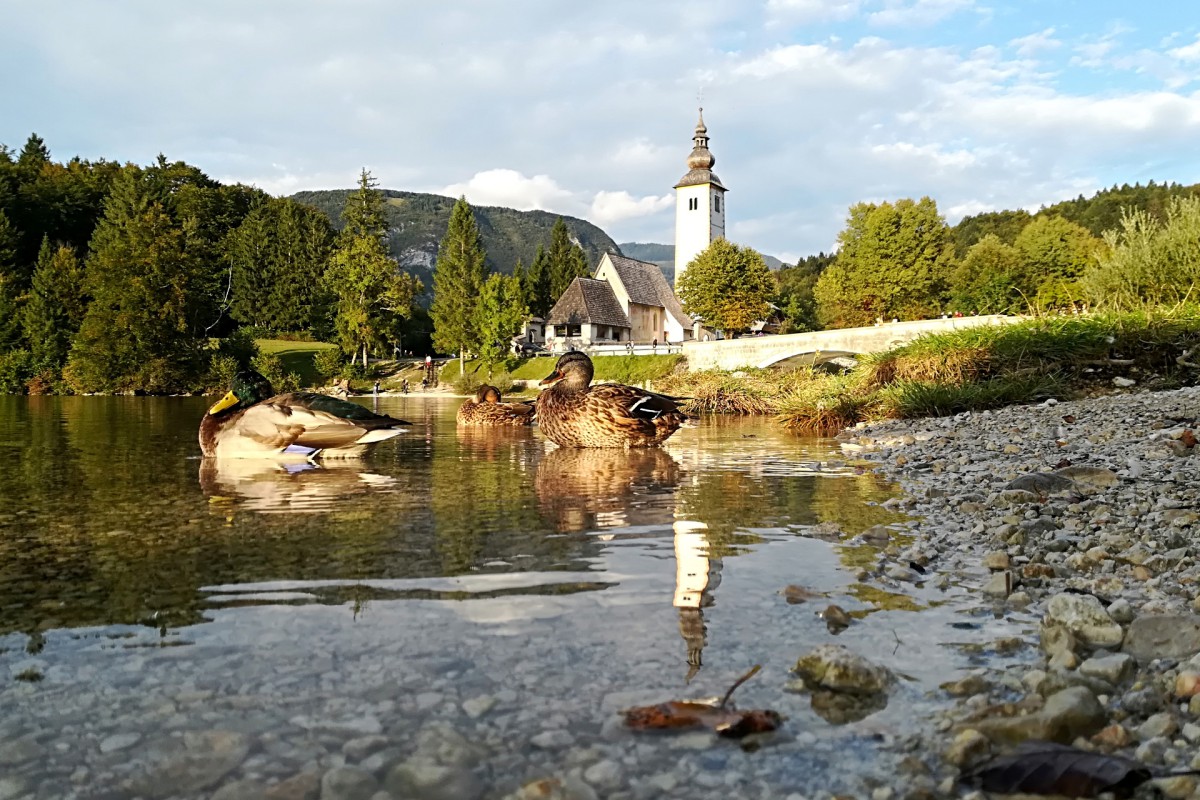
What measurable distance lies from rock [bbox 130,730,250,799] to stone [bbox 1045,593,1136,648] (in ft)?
7.18

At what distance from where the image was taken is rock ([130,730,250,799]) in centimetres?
138

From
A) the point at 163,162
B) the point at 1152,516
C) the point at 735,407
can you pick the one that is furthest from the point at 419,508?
the point at 163,162

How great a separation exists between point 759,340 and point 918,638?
125 feet

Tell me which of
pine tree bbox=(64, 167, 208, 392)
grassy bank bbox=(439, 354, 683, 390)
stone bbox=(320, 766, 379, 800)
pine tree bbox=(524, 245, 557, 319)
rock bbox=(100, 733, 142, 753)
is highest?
pine tree bbox=(524, 245, 557, 319)

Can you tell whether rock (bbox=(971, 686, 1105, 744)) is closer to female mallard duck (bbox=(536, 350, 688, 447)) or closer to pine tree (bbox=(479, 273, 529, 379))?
female mallard duck (bbox=(536, 350, 688, 447))

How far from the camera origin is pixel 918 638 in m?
2.19

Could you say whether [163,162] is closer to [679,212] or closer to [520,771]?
[679,212]

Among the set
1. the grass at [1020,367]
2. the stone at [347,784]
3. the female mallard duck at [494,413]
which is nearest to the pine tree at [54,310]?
the female mallard duck at [494,413]

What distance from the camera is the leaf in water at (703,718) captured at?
160 cm

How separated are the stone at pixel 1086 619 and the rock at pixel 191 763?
219 cm

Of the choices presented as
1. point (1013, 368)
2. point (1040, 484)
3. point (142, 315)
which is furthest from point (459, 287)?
point (1040, 484)

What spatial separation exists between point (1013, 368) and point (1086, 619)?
13.1 metres

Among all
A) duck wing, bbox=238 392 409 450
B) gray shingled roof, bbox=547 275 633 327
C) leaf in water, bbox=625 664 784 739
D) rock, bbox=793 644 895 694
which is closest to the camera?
leaf in water, bbox=625 664 784 739

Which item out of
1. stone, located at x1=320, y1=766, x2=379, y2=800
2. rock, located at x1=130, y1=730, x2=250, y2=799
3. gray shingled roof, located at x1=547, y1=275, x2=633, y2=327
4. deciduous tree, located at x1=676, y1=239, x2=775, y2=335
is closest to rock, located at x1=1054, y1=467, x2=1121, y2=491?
stone, located at x1=320, y1=766, x2=379, y2=800
